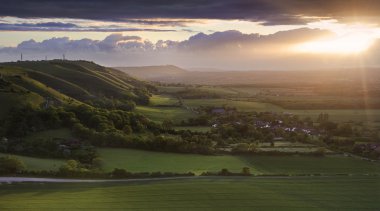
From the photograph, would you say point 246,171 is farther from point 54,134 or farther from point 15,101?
point 15,101

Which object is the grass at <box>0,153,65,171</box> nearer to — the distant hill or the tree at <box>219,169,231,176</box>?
the tree at <box>219,169,231,176</box>

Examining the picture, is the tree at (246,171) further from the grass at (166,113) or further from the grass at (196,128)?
the grass at (166,113)

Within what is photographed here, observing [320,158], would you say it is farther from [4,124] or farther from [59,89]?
[59,89]

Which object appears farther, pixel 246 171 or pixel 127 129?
pixel 127 129

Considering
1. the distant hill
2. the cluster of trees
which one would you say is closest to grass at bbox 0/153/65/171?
the cluster of trees

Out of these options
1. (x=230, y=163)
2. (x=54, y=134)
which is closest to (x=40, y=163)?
(x=54, y=134)
